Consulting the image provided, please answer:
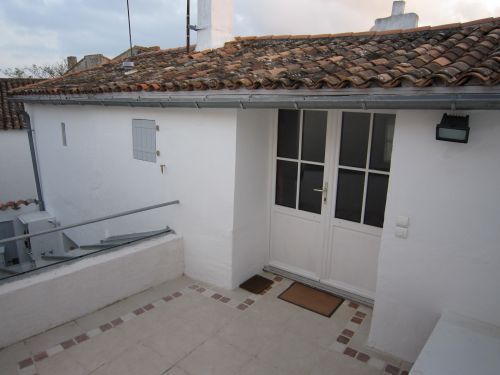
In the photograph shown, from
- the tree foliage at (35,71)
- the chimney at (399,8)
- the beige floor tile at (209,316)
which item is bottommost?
the beige floor tile at (209,316)

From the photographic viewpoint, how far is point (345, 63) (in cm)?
420

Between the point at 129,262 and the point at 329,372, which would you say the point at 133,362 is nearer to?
the point at 129,262

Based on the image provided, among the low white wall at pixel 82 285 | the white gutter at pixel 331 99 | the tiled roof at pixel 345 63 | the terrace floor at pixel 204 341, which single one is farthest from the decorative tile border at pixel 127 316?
the tiled roof at pixel 345 63

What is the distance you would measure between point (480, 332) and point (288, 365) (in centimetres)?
197

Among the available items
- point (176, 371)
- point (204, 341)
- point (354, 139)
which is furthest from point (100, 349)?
point (354, 139)

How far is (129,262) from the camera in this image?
16.0 ft

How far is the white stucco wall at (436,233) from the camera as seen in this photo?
3.14m

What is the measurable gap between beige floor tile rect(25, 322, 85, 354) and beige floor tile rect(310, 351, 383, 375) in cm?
297

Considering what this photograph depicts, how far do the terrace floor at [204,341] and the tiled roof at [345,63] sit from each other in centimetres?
304

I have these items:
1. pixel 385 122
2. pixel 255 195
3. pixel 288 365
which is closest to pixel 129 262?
pixel 255 195

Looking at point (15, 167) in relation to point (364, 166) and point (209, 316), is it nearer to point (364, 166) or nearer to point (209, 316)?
point (209, 316)

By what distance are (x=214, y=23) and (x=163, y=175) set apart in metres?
3.63

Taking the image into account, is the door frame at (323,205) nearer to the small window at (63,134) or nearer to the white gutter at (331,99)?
the white gutter at (331,99)

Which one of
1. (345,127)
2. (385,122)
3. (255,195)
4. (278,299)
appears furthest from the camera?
(255,195)
